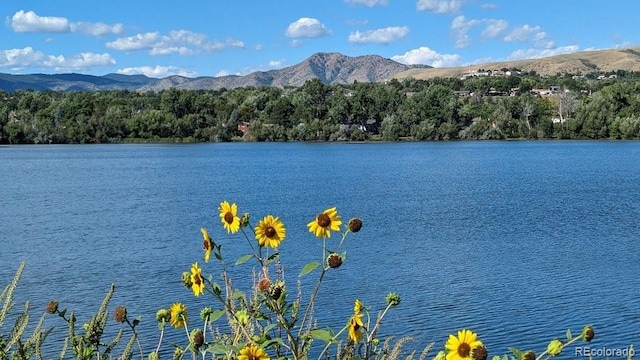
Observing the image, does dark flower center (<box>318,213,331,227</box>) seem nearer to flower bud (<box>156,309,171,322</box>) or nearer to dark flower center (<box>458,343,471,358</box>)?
dark flower center (<box>458,343,471,358</box>)

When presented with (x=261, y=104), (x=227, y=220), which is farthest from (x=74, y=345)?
(x=261, y=104)

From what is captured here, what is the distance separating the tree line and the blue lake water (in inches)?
1850

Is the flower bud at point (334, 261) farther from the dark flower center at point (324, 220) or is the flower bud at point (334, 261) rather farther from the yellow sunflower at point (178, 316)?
the yellow sunflower at point (178, 316)

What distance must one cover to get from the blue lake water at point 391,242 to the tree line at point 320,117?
4699 cm

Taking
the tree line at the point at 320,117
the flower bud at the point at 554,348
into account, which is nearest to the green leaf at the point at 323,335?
the flower bud at the point at 554,348

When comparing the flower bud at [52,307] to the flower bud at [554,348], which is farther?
the flower bud at [52,307]

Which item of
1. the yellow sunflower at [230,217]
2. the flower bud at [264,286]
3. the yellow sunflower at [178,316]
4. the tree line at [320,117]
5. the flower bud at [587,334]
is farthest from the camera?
the tree line at [320,117]

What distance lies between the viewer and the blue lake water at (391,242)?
1583cm

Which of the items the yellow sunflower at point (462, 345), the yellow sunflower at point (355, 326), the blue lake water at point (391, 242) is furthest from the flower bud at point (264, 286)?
the blue lake water at point (391, 242)

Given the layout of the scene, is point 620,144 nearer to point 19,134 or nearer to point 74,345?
point 19,134

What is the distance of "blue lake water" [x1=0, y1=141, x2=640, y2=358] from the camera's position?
15.8 m

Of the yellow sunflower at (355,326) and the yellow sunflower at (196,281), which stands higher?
the yellow sunflower at (196,281)

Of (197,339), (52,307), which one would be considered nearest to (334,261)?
(197,339)

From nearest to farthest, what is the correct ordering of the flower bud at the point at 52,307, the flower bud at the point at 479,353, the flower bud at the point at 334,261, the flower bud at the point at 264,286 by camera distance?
the flower bud at the point at 479,353
the flower bud at the point at 264,286
the flower bud at the point at 334,261
the flower bud at the point at 52,307
